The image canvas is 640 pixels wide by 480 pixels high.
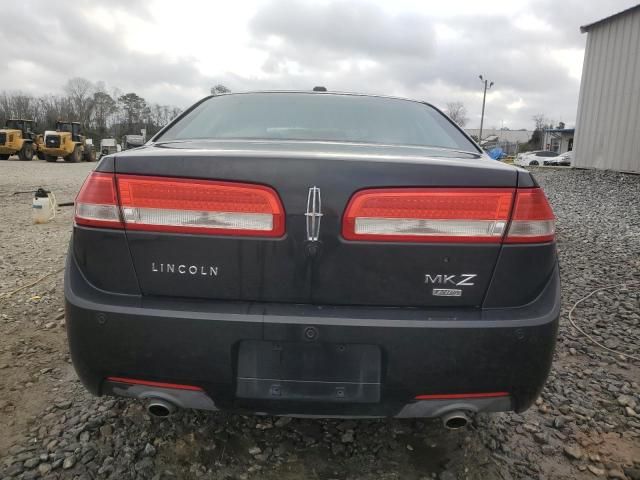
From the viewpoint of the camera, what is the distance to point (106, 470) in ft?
6.12

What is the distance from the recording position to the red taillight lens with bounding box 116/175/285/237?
151 cm

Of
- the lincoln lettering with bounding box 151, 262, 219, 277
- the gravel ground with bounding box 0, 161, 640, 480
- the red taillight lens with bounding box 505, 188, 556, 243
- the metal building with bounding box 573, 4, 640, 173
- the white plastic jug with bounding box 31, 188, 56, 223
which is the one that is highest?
the metal building with bounding box 573, 4, 640, 173

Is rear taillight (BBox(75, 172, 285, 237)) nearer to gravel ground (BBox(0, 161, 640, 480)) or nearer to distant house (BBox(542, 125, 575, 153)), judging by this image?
gravel ground (BBox(0, 161, 640, 480))

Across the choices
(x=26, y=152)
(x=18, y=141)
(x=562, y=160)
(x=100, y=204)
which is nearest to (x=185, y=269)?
(x=100, y=204)

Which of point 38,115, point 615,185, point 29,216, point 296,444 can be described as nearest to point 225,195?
point 296,444

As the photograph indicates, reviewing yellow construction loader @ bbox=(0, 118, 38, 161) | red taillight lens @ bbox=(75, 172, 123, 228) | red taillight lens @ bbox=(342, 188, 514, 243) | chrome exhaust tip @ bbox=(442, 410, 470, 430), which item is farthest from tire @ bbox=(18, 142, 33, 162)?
chrome exhaust tip @ bbox=(442, 410, 470, 430)

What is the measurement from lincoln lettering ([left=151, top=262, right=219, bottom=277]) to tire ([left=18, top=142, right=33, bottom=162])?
32.1m

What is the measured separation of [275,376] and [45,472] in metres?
1.05

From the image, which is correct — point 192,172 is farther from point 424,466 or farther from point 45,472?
point 424,466

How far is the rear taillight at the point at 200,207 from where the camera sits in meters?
1.51

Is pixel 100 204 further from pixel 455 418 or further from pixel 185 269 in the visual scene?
pixel 455 418

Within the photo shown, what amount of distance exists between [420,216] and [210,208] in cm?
66

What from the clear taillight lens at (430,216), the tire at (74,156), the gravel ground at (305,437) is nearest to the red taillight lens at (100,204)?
the clear taillight lens at (430,216)

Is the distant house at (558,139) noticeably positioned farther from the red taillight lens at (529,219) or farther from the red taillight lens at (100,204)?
the red taillight lens at (100,204)
